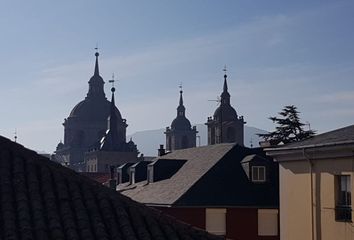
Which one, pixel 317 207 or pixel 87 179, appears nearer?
pixel 87 179

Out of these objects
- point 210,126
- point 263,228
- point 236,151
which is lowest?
point 263,228

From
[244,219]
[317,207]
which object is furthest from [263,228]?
[317,207]

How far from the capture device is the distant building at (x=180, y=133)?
139625mm

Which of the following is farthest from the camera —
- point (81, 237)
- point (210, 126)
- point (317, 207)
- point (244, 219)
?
point (210, 126)

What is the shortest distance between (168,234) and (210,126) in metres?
106

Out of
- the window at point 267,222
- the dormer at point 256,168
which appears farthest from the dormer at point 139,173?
the window at point 267,222

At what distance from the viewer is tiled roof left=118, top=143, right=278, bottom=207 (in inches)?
1537

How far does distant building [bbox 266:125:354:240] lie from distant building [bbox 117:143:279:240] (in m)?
11.7

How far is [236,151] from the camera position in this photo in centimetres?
4372

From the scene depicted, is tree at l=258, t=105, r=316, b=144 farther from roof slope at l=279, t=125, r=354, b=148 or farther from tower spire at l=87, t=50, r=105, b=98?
tower spire at l=87, t=50, r=105, b=98

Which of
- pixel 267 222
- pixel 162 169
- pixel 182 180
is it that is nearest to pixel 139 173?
pixel 162 169

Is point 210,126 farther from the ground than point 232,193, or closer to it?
farther from the ground

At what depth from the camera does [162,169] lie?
4591 centimetres

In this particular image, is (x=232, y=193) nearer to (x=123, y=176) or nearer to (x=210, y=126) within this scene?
(x=123, y=176)
